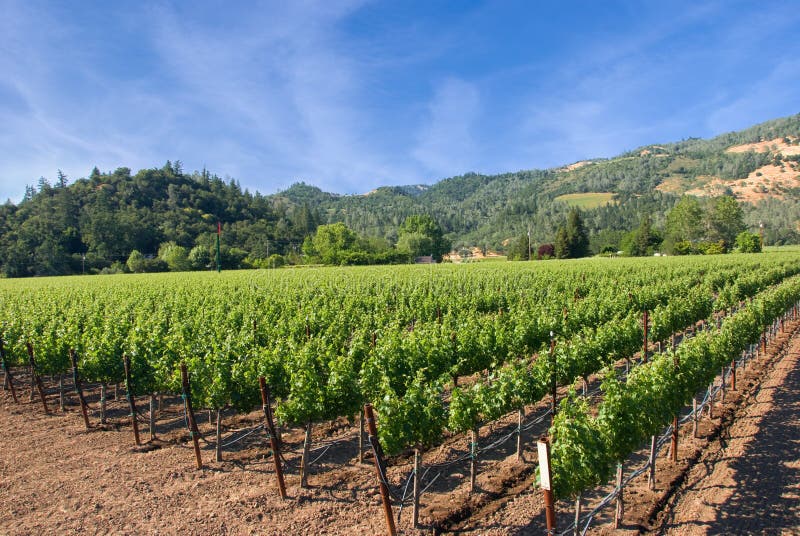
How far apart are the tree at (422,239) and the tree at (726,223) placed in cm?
5758

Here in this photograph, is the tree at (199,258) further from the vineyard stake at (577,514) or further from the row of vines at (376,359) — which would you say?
the vineyard stake at (577,514)

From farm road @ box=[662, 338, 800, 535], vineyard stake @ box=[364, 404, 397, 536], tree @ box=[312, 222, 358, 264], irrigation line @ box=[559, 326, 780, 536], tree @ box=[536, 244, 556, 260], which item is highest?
tree @ box=[312, 222, 358, 264]

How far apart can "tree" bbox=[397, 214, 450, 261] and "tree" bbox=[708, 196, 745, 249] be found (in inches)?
2267

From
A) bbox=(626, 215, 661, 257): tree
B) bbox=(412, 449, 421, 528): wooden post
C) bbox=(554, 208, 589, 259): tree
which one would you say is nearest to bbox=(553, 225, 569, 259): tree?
bbox=(554, 208, 589, 259): tree

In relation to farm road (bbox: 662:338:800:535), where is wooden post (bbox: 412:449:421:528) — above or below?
above

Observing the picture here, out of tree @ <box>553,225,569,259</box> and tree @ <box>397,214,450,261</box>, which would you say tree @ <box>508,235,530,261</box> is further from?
tree @ <box>397,214,450,261</box>

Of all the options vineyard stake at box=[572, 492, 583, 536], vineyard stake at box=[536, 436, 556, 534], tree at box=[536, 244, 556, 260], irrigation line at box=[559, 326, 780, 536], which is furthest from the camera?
tree at box=[536, 244, 556, 260]

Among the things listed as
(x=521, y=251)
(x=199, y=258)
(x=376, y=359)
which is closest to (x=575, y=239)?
(x=521, y=251)

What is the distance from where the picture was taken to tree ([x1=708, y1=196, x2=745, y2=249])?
90.4 m

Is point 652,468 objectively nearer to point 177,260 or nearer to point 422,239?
point 177,260

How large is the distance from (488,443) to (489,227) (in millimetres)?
185308

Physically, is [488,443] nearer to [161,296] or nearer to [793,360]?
[793,360]

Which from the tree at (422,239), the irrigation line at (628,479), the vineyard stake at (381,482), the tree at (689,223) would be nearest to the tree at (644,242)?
the tree at (689,223)

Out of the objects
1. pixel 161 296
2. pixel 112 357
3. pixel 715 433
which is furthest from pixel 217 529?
pixel 161 296
